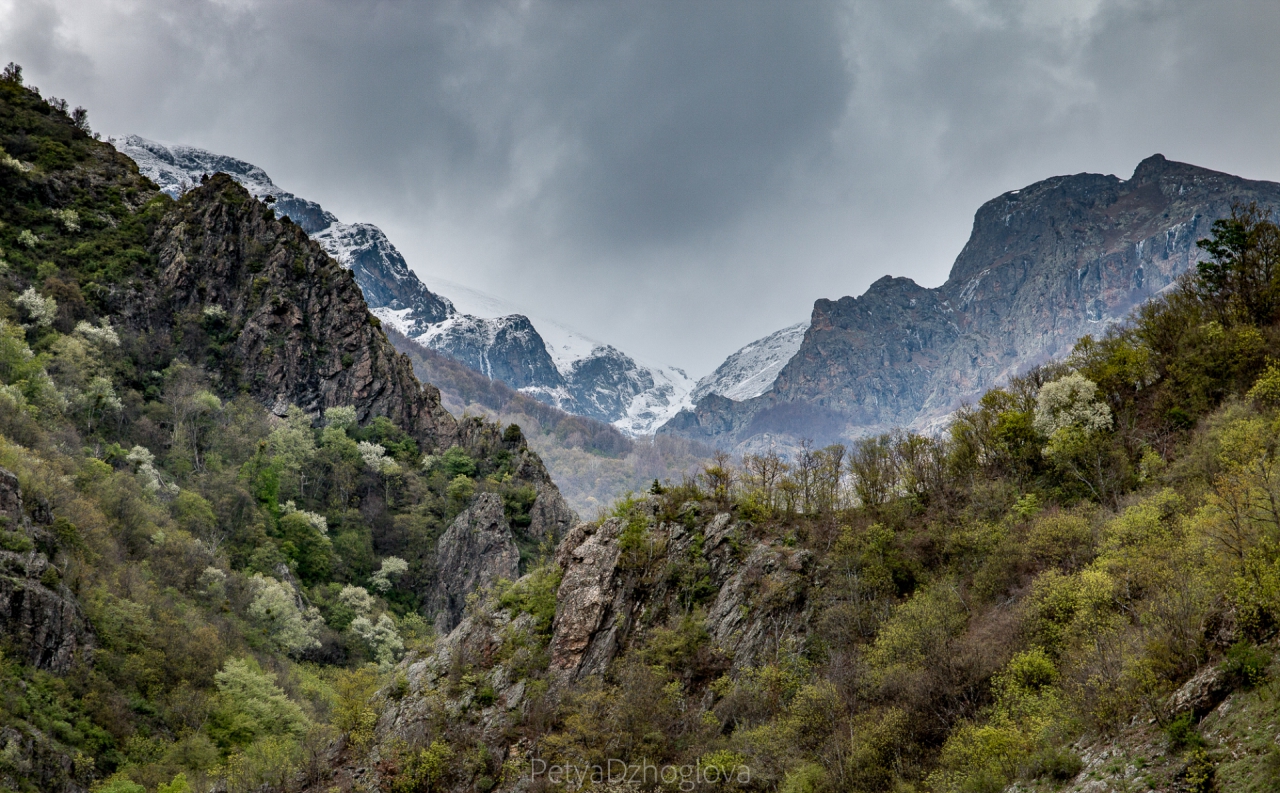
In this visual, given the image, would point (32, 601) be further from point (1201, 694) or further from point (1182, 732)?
point (1201, 694)

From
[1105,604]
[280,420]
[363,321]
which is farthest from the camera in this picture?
[363,321]

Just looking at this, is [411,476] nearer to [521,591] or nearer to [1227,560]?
[521,591]

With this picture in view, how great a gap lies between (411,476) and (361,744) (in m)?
58.5

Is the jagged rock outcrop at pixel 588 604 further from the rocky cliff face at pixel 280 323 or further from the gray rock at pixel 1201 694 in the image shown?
the rocky cliff face at pixel 280 323

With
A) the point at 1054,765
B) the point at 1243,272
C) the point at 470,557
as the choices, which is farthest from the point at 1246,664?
the point at 470,557

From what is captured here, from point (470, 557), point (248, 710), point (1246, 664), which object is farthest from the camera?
point (470, 557)

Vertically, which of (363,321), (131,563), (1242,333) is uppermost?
(363,321)

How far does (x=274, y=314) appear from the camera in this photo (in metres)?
107

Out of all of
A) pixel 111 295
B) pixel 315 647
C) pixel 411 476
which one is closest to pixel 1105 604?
pixel 315 647

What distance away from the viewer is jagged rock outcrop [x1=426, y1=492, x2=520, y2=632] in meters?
90.3

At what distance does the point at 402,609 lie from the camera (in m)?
88.2

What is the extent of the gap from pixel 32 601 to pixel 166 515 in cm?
2447

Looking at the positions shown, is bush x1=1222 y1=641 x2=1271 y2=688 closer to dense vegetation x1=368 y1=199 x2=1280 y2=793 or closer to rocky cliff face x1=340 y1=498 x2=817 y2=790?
dense vegetation x1=368 y1=199 x2=1280 y2=793

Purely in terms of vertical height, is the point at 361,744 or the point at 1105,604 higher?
the point at 1105,604
